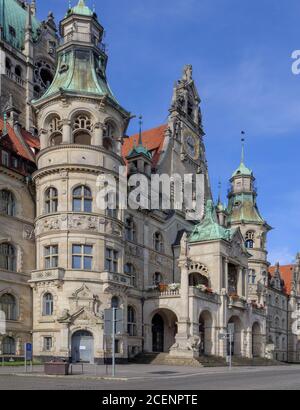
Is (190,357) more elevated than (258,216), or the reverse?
(258,216)

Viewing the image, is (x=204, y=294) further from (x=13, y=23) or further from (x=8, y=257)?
(x=13, y=23)

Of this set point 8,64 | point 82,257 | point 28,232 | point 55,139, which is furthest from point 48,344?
point 8,64

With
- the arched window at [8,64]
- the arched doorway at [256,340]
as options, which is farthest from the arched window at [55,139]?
the arched doorway at [256,340]

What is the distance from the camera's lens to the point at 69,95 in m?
43.3

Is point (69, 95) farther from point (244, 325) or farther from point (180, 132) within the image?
point (244, 325)

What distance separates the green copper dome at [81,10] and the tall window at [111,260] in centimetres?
1939

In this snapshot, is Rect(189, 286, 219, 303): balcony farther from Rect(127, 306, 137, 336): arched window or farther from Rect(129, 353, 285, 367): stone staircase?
Rect(127, 306, 137, 336): arched window

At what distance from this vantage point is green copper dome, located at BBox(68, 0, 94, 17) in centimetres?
4762

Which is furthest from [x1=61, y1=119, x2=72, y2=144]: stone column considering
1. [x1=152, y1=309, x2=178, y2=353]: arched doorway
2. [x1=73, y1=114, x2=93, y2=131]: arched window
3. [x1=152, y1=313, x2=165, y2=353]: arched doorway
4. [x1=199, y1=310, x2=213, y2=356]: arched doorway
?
[x1=199, y1=310, x2=213, y2=356]: arched doorway

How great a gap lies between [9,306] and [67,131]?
13.1m

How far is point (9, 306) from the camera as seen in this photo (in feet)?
134
